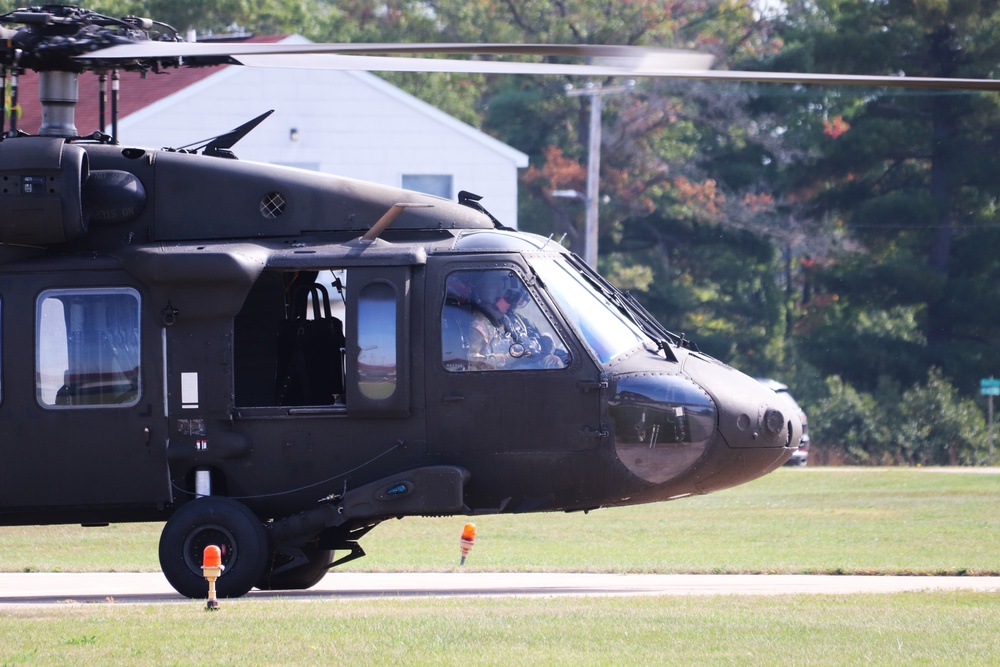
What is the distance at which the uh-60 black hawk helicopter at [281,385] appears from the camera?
11266mm

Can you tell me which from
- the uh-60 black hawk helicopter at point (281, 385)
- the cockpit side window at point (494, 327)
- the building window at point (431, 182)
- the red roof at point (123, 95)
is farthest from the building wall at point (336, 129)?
the cockpit side window at point (494, 327)

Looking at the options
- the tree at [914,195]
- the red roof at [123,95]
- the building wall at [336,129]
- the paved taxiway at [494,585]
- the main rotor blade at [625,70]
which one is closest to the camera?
the main rotor blade at [625,70]

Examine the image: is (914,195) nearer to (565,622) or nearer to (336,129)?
(336,129)

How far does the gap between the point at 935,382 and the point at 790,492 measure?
17.8 meters

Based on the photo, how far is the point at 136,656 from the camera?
8.62 meters

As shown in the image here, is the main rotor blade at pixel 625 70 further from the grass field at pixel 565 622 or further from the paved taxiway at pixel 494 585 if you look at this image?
the paved taxiway at pixel 494 585

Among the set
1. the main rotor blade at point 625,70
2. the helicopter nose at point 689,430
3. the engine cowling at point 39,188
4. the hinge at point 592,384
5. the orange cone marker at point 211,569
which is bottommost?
the orange cone marker at point 211,569

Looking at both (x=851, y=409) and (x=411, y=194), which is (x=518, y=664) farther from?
(x=851, y=409)

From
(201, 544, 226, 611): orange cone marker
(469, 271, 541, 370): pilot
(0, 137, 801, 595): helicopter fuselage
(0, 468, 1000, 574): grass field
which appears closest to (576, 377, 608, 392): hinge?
(0, 137, 801, 595): helicopter fuselage

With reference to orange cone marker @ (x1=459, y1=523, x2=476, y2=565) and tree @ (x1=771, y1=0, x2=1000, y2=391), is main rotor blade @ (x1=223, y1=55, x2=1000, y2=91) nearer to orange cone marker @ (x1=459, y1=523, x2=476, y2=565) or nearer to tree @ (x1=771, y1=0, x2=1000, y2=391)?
orange cone marker @ (x1=459, y1=523, x2=476, y2=565)

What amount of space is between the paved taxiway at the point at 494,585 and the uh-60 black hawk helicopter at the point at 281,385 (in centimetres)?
98

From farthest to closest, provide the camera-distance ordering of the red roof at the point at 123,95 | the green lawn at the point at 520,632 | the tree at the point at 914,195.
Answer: the tree at the point at 914,195
the red roof at the point at 123,95
the green lawn at the point at 520,632

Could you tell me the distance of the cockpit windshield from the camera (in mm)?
11414

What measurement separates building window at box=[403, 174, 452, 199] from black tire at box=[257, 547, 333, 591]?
23430mm
